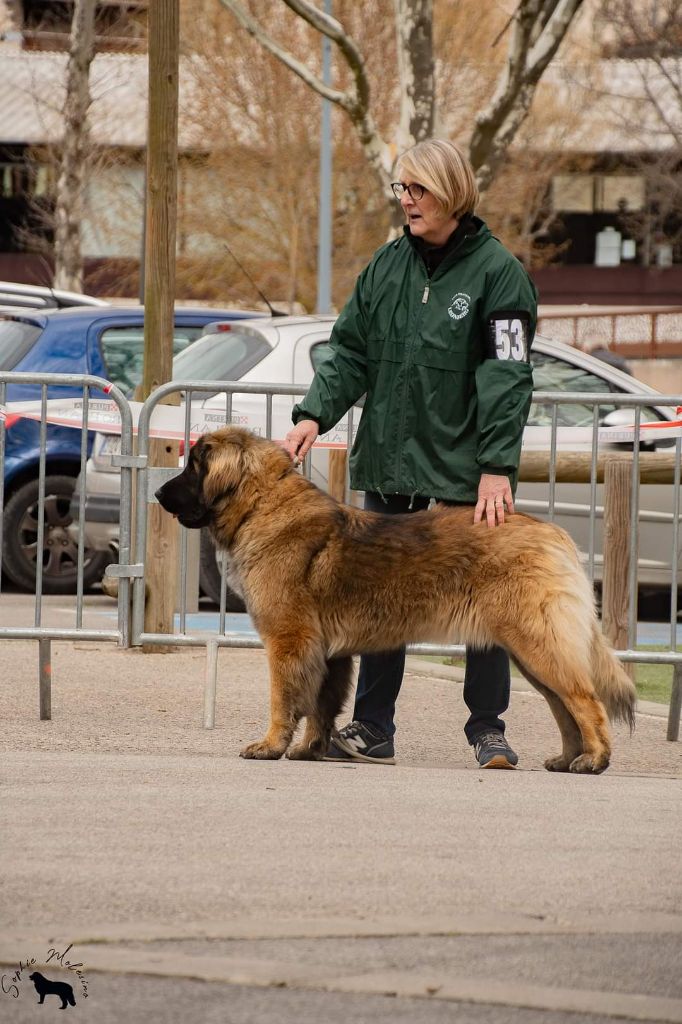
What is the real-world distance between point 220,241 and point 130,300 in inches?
272

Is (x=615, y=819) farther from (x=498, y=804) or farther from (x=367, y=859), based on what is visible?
(x=367, y=859)

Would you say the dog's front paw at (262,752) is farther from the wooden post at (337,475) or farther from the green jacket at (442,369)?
the wooden post at (337,475)

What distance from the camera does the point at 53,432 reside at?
10.4 meters

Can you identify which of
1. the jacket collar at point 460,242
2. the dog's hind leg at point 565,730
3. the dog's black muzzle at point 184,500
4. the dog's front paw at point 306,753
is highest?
the jacket collar at point 460,242

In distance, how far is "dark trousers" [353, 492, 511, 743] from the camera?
20.0ft

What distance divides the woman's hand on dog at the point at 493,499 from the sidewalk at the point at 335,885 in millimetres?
858

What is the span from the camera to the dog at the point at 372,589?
5703 mm

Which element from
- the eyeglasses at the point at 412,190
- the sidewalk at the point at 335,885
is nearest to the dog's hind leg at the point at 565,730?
the sidewalk at the point at 335,885

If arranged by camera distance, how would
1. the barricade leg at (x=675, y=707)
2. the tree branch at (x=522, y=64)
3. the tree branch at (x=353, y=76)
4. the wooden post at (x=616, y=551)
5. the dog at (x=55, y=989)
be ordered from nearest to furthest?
the dog at (x=55, y=989), the barricade leg at (x=675, y=707), the wooden post at (x=616, y=551), the tree branch at (x=353, y=76), the tree branch at (x=522, y=64)

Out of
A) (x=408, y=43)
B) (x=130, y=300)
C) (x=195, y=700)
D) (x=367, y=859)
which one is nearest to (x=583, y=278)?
(x=130, y=300)

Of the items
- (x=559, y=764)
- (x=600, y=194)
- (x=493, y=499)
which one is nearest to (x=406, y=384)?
(x=493, y=499)

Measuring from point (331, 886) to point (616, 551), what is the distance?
349 cm

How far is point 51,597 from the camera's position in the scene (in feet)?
34.8

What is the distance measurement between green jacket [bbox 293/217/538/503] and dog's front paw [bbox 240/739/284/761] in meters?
0.96
